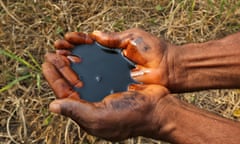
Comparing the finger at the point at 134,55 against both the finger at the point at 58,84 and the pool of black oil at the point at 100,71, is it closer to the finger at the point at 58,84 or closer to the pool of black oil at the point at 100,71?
the pool of black oil at the point at 100,71

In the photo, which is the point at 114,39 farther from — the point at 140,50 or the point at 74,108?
the point at 74,108

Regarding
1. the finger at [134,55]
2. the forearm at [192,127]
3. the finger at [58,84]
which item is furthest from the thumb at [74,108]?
the finger at [134,55]

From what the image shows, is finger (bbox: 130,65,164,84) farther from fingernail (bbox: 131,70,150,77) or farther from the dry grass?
the dry grass

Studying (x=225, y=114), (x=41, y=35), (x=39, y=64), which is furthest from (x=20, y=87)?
(x=225, y=114)

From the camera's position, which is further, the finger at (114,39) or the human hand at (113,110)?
the finger at (114,39)

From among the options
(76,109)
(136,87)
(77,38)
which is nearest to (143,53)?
(136,87)

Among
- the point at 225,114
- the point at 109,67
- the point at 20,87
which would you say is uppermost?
the point at 109,67

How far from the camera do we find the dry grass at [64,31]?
5.84 ft

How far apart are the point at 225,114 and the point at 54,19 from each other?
2.73 feet

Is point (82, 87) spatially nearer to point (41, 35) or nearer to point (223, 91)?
point (41, 35)

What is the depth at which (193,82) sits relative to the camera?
5.37 ft

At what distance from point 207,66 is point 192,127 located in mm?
318

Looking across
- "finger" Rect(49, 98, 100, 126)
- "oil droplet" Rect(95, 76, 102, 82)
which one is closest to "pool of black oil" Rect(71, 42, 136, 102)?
"oil droplet" Rect(95, 76, 102, 82)

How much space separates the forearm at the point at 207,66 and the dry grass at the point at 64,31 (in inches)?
11.1
